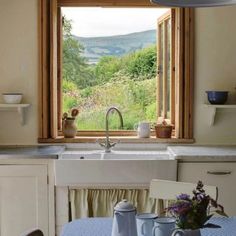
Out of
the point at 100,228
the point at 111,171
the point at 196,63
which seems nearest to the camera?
the point at 100,228

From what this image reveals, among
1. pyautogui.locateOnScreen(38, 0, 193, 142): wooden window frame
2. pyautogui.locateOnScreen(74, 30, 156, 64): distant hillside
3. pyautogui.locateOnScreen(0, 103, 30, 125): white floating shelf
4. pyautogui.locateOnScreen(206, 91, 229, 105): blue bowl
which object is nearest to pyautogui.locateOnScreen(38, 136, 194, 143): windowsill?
pyautogui.locateOnScreen(38, 0, 193, 142): wooden window frame

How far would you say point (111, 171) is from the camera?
321cm

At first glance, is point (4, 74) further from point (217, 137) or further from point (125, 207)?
point (125, 207)

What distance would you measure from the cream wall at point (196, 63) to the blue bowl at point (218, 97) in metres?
0.12

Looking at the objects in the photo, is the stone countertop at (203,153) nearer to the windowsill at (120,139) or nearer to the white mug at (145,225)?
the windowsill at (120,139)

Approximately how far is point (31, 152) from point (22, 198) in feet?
1.09

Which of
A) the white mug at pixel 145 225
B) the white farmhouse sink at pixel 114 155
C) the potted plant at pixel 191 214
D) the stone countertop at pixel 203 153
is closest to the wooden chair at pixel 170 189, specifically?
the white mug at pixel 145 225

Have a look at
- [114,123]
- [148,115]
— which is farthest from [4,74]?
[148,115]

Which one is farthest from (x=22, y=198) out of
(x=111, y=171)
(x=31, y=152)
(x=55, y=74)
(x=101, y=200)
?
(x=55, y=74)

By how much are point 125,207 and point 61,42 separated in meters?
2.37

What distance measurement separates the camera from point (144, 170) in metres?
3.21

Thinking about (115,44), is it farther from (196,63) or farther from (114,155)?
(114,155)

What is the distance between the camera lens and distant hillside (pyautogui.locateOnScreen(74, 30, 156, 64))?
3.92 meters

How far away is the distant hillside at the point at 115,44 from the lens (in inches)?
154
